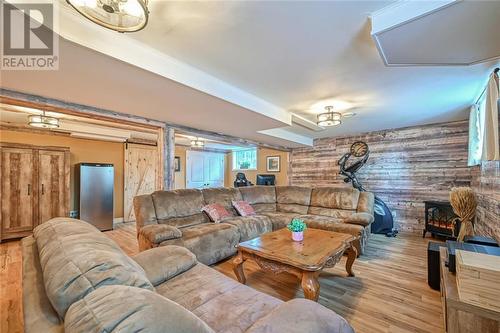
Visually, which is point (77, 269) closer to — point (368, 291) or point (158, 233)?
point (158, 233)

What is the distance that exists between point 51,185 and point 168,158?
2729mm

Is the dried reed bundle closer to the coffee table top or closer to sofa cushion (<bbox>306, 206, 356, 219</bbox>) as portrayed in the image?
the coffee table top

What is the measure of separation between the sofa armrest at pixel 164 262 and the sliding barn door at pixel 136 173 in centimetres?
400

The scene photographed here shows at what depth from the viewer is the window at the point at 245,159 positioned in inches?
296

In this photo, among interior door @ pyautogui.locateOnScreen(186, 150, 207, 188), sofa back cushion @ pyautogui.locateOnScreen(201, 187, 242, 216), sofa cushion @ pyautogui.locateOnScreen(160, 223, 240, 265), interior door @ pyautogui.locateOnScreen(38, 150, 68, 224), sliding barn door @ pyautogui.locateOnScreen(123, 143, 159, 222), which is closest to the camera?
sofa cushion @ pyautogui.locateOnScreen(160, 223, 240, 265)

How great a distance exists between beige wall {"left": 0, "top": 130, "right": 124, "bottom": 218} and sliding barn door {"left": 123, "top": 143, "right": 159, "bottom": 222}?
14cm

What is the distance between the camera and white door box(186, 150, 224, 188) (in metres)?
7.23

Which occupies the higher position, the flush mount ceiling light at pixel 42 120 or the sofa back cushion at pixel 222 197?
the flush mount ceiling light at pixel 42 120

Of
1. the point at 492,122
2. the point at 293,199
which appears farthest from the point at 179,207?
the point at 492,122

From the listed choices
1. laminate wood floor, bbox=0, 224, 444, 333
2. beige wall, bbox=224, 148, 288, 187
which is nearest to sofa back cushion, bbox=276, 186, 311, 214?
laminate wood floor, bbox=0, 224, 444, 333

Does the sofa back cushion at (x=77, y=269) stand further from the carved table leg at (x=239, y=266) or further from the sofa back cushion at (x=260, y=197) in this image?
the sofa back cushion at (x=260, y=197)

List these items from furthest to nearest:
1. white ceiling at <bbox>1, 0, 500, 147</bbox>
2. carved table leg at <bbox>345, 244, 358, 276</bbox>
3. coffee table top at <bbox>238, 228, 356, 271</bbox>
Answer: carved table leg at <bbox>345, 244, 358, 276</bbox> → coffee table top at <bbox>238, 228, 356, 271</bbox> → white ceiling at <bbox>1, 0, 500, 147</bbox>

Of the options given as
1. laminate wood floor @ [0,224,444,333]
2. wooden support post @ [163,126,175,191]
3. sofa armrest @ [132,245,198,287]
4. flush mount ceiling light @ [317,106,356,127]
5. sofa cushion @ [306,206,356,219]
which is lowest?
laminate wood floor @ [0,224,444,333]

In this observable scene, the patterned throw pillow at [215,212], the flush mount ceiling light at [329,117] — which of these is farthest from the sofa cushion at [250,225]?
the flush mount ceiling light at [329,117]
